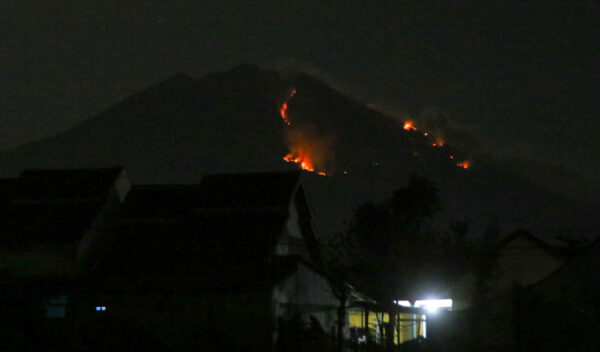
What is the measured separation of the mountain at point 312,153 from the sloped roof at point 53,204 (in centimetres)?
9682

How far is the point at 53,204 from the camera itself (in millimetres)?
27344

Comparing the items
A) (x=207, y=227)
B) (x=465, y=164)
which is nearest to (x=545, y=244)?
(x=207, y=227)

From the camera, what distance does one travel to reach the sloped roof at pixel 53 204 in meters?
25.7

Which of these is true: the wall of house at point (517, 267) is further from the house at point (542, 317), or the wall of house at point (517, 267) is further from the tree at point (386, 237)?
the house at point (542, 317)

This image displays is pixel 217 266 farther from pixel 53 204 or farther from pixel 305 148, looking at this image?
pixel 305 148

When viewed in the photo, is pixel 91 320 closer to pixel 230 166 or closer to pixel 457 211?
pixel 230 166

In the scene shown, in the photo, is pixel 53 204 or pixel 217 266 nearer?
pixel 217 266

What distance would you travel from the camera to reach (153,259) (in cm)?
2467

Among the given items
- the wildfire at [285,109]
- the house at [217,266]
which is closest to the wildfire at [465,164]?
the wildfire at [285,109]

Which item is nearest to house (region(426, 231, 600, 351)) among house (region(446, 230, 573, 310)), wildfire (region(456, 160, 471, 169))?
house (region(446, 230, 573, 310))

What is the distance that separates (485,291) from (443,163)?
143 meters

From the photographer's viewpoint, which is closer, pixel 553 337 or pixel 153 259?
pixel 553 337

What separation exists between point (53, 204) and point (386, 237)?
13.6 m

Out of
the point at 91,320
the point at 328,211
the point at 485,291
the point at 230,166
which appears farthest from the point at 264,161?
the point at 91,320
